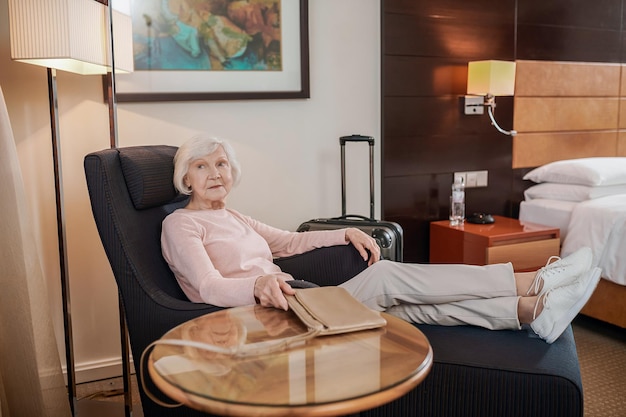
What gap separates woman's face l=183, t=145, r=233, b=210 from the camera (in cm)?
220

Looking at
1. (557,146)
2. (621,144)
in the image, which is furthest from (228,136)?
(621,144)

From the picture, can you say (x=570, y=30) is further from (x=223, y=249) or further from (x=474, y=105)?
(x=223, y=249)

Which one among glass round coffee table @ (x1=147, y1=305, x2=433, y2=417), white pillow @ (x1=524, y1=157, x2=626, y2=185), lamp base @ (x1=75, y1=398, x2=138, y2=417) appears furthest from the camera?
white pillow @ (x1=524, y1=157, x2=626, y2=185)

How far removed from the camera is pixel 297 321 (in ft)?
5.08

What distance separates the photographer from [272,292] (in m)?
1.65

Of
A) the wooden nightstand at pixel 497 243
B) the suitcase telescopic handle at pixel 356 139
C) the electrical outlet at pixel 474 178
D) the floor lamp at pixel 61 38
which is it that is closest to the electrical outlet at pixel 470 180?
the electrical outlet at pixel 474 178

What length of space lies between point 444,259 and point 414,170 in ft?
1.64

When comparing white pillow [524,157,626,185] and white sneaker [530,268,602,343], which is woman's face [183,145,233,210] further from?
white pillow [524,157,626,185]

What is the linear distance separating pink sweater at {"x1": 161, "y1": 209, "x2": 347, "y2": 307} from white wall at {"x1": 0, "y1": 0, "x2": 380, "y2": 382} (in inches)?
30.4

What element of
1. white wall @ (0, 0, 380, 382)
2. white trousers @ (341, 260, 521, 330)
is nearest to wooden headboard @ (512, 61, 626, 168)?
white wall @ (0, 0, 380, 382)

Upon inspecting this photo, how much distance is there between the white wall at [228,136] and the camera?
2676 mm

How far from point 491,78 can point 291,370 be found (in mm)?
2580

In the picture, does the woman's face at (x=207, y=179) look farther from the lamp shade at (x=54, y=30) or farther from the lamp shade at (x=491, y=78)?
the lamp shade at (x=491, y=78)

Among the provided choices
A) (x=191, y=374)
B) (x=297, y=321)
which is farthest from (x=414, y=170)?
(x=191, y=374)
